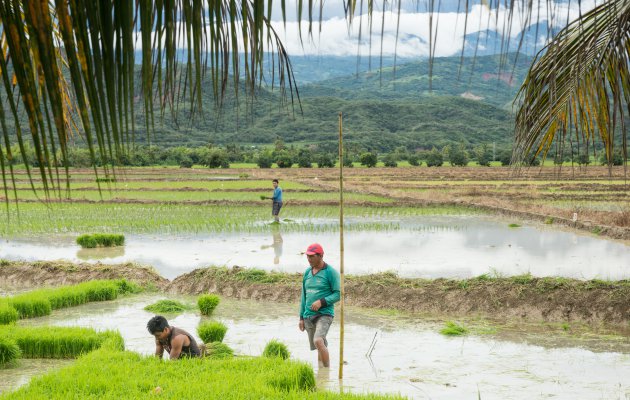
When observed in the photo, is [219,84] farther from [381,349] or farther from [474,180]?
[474,180]

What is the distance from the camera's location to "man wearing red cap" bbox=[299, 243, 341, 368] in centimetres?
692

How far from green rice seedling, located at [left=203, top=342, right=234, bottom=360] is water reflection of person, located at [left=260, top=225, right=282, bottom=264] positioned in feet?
24.9

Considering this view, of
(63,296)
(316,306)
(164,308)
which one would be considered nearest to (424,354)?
(316,306)

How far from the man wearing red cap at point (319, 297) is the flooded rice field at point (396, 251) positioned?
5855mm

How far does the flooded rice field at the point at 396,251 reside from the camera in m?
14.3

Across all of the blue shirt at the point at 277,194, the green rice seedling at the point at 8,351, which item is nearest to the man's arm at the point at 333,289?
the green rice seedling at the point at 8,351

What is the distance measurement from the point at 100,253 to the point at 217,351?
1060cm

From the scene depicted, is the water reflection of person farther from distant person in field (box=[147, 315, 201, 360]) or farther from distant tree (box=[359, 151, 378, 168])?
distant tree (box=[359, 151, 378, 168])

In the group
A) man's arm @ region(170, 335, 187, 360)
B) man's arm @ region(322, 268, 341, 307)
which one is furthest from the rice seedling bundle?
man's arm @ region(322, 268, 341, 307)

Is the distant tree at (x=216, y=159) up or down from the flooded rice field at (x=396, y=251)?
down

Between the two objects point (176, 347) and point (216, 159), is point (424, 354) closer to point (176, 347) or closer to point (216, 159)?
point (176, 347)

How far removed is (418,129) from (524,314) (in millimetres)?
145502

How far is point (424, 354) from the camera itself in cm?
822

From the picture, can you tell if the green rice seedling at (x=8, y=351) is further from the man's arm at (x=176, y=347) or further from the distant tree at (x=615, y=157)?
the distant tree at (x=615, y=157)
